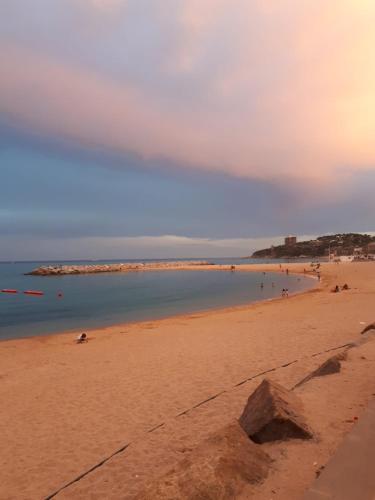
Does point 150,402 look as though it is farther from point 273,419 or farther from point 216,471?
point 216,471

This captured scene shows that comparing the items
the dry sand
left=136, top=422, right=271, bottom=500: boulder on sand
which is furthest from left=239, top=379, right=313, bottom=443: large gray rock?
left=136, top=422, right=271, bottom=500: boulder on sand

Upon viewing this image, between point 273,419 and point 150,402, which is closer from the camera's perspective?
point 273,419

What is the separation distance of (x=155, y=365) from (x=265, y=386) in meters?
6.82

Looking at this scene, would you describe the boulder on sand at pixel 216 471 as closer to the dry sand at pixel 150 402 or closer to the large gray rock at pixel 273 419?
the dry sand at pixel 150 402

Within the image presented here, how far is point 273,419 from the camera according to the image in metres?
4.87

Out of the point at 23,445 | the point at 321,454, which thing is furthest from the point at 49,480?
the point at 321,454

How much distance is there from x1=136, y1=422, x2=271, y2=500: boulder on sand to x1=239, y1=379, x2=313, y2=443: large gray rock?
1.99 feet

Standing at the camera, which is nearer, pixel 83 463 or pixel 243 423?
pixel 243 423

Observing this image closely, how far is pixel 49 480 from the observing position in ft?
18.9

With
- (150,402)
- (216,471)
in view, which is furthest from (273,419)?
(150,402)

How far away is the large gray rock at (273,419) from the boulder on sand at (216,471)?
1.99ft

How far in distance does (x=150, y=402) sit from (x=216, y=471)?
5.11 meters

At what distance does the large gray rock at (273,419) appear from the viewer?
488cm

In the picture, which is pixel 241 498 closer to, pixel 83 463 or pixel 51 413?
pixel 83 463
